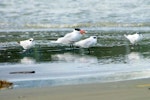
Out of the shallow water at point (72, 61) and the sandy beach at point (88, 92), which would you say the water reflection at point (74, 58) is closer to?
the shallow water at point (72, 61)

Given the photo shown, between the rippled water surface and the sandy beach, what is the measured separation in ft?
2.18

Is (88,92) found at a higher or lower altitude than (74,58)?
higher

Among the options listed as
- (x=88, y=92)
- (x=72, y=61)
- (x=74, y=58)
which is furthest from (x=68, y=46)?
(x=88, y=92)

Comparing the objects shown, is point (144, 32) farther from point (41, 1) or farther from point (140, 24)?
point (41, 1)

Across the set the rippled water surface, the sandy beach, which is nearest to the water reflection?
the rippled water surface

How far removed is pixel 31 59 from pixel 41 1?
16.3 meters

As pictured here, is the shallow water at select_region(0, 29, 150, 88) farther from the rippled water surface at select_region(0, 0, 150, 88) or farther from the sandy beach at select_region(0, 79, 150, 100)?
the sandy beach at select_region(0, 79, 150, 100)

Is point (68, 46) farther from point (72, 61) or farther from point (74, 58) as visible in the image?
point (72, 61)

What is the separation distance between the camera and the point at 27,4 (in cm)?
2642

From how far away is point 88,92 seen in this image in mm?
6211

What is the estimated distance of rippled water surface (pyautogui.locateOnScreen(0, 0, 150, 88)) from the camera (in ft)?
27.8

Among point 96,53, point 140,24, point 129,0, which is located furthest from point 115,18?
point 96,53

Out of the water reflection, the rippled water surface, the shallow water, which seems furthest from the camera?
the water reflection

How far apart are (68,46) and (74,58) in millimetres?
2436
